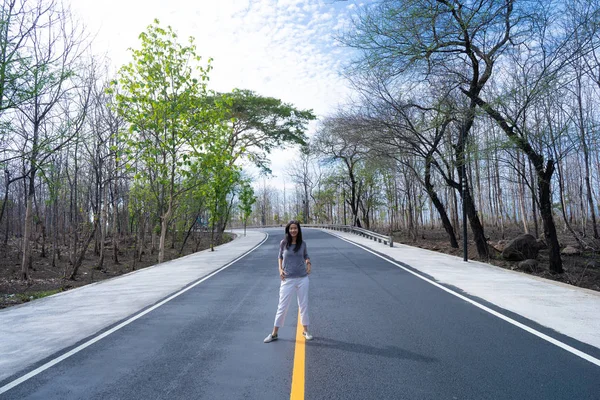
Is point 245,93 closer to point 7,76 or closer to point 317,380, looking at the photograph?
point 7,76

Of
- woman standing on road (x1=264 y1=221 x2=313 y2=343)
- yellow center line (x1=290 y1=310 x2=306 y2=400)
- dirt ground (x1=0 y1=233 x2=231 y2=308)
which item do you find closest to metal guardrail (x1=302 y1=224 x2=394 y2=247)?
dirt ground (x1=0 y1=233 x2=231 y2=308)

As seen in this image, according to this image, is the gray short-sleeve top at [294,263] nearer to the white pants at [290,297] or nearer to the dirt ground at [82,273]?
the white pants at [290,297]

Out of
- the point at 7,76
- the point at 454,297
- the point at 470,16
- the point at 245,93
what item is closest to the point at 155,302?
the point at 7,76

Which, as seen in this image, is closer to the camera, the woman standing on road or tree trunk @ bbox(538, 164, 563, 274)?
the woman standing on road

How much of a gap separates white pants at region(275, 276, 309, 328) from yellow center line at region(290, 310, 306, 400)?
0.31 m

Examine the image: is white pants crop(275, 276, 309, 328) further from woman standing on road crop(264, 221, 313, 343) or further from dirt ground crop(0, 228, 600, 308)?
dirt ground crop(0, 228, 600, 308)

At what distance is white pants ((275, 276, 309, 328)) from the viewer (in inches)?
219

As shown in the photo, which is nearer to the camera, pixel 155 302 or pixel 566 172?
pixel 155 302

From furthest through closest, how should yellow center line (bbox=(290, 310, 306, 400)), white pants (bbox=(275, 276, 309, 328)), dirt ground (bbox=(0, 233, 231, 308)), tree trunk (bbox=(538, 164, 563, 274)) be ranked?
1. tree trunk (bbox=(538, 164, 563, 274))
2. dirt ground (bbox=(0, 233, 231, 308))
3. white pants (bbox=(275, 276, 309, 328))
4. yellow center line (bbox=(290, 310, 306, 400))

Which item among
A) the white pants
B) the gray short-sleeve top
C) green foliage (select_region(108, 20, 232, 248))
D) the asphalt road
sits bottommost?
the asphalt road

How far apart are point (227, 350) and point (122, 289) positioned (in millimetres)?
6403

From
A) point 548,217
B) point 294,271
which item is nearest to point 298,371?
point 294,271

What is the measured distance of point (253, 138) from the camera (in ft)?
96.8

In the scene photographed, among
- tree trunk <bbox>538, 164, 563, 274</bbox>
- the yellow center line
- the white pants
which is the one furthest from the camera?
tree trunk <bbox>538, 164, 563, 274</bbox>
